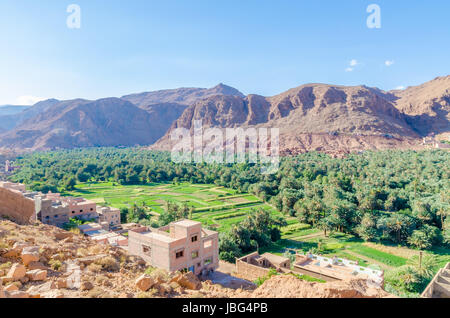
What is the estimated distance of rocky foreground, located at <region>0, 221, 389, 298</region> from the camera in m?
5.27

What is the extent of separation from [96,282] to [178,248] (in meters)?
7.37

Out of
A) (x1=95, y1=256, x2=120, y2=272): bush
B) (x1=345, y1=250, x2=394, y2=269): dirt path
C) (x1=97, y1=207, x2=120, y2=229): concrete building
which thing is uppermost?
(x1=95, y1=256, x2=120, y2=272): bush

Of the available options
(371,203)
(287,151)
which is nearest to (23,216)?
(371,203)

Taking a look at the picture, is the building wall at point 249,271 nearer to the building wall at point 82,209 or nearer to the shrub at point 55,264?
the shrub at point 55,264

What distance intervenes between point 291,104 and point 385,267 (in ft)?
276

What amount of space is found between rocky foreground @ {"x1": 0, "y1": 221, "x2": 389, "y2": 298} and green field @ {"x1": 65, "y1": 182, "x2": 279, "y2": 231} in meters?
19.7

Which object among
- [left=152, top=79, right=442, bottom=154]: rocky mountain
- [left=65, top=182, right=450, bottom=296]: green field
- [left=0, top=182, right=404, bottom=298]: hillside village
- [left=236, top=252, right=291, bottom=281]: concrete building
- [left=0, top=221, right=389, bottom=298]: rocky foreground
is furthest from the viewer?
[left=152, top=79, right=442, bottom=154]: rocky mountain

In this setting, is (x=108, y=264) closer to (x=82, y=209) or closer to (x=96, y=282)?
(x=96, y=282)

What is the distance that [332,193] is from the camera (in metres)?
31.2

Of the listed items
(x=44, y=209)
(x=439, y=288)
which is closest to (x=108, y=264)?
(x=439, y=288)

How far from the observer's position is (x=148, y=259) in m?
13.8

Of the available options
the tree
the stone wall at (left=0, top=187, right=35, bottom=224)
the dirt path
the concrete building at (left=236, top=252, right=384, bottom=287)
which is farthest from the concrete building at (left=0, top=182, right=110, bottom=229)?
the dirt path

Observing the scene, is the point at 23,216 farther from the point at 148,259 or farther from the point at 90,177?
the point at 90,177

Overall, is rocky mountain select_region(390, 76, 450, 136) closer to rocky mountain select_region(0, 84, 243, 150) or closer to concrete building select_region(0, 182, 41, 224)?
concrete building select_region(0, 182, 41, 224)
